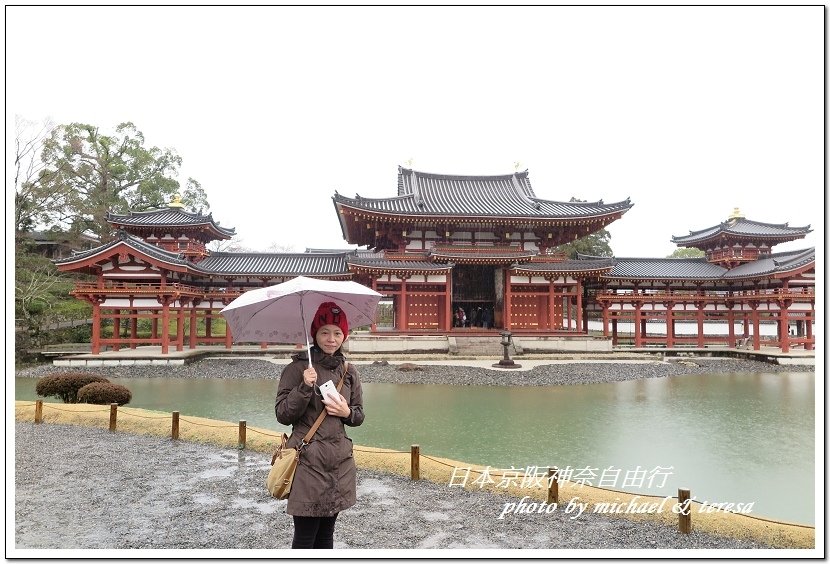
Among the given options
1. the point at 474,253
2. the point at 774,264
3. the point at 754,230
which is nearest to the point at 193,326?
the point at 474,253

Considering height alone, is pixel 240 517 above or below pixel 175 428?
below

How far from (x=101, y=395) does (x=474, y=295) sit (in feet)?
62.6

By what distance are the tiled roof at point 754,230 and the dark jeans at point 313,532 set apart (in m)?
29.2

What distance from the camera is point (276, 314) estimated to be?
13.7 ft

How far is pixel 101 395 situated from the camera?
11398mm

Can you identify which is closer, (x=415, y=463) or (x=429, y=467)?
(x=415, y=463)

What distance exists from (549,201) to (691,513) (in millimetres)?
24674

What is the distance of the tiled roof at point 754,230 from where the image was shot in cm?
2636

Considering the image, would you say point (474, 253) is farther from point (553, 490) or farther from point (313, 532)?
point (313, 532)

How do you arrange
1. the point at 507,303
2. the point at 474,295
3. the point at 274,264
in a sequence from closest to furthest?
the point at 507,303 → the point at 274,264 → the point at 474,295

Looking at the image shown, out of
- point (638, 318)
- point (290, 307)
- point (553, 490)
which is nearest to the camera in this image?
point (290, 307)

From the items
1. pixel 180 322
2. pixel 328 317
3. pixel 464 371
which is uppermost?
pixel 328 317

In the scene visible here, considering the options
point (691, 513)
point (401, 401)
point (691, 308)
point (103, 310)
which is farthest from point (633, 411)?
point (103, 310)

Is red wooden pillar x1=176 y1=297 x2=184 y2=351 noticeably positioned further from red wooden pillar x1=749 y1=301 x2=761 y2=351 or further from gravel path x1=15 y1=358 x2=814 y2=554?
red wooden pillar x1=749 y1=301 x2=761 y2=351
